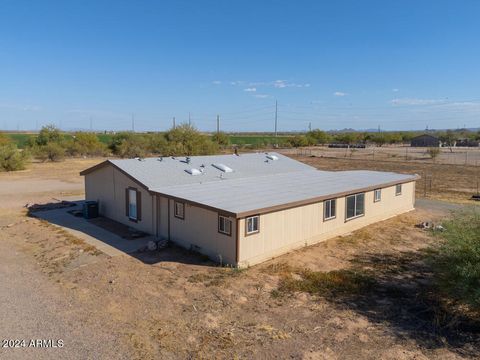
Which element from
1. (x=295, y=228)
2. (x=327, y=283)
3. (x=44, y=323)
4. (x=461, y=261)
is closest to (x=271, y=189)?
(x=295, y=228)

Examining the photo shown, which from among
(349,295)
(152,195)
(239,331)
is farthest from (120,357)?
(152,195)

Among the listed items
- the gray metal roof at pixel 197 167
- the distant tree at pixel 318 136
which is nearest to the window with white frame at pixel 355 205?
the gray metal roof at pixel 197 167

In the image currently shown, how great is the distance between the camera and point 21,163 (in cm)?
4272

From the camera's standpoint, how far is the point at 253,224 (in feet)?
43.8

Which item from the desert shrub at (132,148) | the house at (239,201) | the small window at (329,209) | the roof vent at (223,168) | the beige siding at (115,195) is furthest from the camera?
the desert shrub at (132,148)

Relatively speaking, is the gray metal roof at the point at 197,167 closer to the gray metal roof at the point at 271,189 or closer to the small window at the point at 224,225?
the gray metal roof at the point at 271,189

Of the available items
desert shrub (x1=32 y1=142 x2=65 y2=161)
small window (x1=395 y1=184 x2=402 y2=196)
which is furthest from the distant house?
small window (x1=395 y1=184 x2=402 y2=196)

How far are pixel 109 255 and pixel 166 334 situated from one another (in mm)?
6372

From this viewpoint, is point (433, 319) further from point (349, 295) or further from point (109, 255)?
point (109, 255)

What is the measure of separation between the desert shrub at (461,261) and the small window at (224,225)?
6215 millimetres

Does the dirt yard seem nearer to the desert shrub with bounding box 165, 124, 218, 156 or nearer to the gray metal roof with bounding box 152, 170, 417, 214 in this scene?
the gray metal roof with bounding box 152, 170, 417, 214

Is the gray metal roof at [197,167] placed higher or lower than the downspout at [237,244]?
higher

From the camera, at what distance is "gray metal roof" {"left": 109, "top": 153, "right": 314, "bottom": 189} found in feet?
59.0

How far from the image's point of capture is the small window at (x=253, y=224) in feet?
43.1
